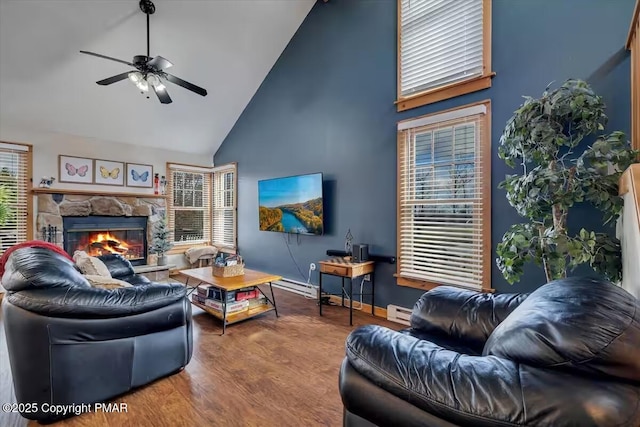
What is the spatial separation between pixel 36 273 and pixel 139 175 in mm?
4094

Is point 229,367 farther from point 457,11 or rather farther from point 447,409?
point 457,11

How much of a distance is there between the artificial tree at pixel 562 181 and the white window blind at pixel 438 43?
3.26ft

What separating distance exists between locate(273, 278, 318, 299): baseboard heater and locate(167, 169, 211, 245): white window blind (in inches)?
98.3

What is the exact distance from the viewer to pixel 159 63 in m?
2.77

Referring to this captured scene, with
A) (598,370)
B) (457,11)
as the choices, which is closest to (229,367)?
(598,370)

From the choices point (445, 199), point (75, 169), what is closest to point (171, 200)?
point (75, 169)

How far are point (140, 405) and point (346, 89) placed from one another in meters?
3.71

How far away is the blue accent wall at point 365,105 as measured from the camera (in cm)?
228

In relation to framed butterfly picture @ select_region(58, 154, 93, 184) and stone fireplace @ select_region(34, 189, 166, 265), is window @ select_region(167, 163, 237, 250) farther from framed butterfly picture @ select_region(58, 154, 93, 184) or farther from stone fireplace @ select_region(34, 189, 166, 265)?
framed butterfly picture @ select_region(58, 154, 93, 184)

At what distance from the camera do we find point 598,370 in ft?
2.52

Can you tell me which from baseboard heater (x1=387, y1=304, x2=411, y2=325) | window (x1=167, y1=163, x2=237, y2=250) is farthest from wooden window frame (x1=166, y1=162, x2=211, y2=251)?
baseboard heater (x1=387, y1=304, x2=411, y2=325)

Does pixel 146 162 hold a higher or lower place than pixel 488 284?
higher

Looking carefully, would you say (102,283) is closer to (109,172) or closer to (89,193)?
(89,193)

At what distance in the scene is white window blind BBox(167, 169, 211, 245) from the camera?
231 inches
